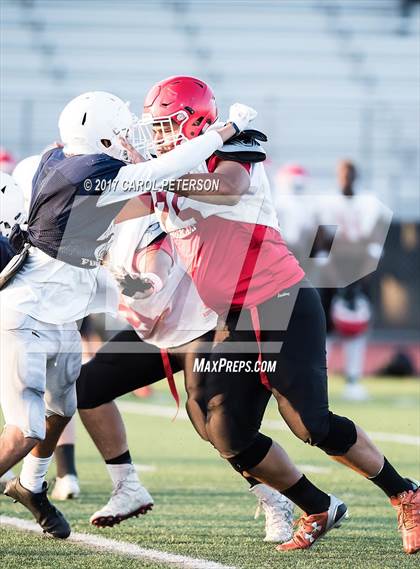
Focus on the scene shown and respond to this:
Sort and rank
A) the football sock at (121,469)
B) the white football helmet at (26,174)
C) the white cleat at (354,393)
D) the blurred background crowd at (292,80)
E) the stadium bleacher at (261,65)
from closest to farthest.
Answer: the football sock at (121,469), the white football helmet at (26,174), the white cleat at (354,393), the blurred background crowd at (292,80), the stadium bleacher at (261,65)

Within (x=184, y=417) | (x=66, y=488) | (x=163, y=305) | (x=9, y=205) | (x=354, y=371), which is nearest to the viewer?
(x=9, y=205)

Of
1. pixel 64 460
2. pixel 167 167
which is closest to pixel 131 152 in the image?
pixel 167 167

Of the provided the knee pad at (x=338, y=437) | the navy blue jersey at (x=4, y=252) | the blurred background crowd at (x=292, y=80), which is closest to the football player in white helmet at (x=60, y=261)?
the navy blue jersey at (x=4, y=252)

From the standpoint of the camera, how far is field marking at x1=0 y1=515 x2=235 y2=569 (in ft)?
11.9

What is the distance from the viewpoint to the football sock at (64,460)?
520 centimetres

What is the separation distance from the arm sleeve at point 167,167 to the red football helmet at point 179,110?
251mm

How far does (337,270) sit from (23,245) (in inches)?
265

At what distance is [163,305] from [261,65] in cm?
1286

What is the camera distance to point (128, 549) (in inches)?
154

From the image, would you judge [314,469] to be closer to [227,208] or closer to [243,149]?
[227,208]

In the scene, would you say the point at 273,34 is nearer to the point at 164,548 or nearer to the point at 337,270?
the point at 337,270

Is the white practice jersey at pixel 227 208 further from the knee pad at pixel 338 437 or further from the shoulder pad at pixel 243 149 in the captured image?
the knee pad at pixel 338 437

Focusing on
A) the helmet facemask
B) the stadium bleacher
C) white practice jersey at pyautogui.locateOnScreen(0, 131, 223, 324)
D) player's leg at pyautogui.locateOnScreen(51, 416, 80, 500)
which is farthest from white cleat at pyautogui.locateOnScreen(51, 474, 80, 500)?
the stadium bleacher

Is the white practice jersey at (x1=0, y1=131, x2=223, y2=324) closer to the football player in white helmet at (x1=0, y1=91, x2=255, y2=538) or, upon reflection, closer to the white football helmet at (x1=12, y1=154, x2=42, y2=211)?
the football player in white helmet at (x1=0, y1=91, x2=255, y2=538)
